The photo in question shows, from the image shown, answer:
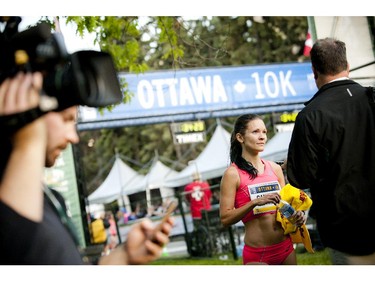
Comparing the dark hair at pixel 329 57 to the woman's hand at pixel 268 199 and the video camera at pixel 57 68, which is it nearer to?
the woman's hand at pixel 268 199

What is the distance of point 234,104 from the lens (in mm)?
5500

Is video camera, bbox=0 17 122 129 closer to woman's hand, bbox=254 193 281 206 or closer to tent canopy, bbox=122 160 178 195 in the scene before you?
woman's hand, bbox=254 193 281 206

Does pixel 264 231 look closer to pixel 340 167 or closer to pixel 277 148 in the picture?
pixel 340 167

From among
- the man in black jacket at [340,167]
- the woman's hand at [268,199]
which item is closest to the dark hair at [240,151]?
the woman's hand at [268,199]

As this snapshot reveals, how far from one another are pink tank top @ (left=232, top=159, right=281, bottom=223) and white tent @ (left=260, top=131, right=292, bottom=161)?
1657 mm

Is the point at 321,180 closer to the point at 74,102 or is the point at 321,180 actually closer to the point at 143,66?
the point at 74,102

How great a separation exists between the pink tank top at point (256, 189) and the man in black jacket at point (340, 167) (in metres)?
0.51

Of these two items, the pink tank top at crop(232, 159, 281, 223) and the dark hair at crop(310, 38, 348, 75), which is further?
the pink tank top at crop(232, 159, 281, 223)

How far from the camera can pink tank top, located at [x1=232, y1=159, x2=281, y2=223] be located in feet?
9.10

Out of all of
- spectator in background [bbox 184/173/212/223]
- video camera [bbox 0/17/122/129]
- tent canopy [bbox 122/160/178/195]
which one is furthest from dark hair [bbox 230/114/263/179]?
tent canopy [bbox 122/160/178/195]

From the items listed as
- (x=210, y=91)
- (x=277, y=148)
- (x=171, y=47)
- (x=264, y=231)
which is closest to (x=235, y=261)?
(x=277, y=148)

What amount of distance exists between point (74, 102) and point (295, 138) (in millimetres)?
1426

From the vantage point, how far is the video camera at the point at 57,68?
3.34 ft
